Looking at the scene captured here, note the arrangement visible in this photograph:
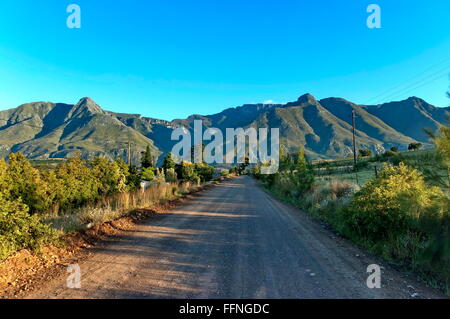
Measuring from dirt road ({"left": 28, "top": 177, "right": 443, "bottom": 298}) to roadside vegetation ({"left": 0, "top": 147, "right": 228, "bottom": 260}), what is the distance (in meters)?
1.30

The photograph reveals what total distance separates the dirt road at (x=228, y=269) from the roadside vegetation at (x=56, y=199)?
1304 millimetres

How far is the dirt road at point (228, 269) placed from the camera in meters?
3.85

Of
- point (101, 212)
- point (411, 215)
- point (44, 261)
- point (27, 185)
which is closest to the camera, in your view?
point (44, 261)

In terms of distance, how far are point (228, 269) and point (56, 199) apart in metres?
9.37

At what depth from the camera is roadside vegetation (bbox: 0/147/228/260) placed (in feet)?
16.7

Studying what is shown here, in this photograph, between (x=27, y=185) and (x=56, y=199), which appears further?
(x=56, y=199)

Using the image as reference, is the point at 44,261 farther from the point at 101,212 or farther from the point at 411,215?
the point at 411,215

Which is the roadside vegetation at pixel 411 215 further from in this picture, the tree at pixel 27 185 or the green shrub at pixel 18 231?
the tree at pixel 27 185

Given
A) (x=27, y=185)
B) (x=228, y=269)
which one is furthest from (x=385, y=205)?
(x=27, y=185)

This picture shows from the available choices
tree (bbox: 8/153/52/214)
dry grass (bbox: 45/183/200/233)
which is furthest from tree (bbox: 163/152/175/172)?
tree (bbox: 8/153/52/214)

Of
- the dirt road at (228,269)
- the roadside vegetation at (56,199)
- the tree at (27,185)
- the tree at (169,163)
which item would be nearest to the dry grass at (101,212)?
the roadside vegetation at (56,199)

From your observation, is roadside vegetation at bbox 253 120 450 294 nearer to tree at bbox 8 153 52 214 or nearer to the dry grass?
the dry grass

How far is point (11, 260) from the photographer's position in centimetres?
458

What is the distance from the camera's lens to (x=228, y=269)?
15.8ft
